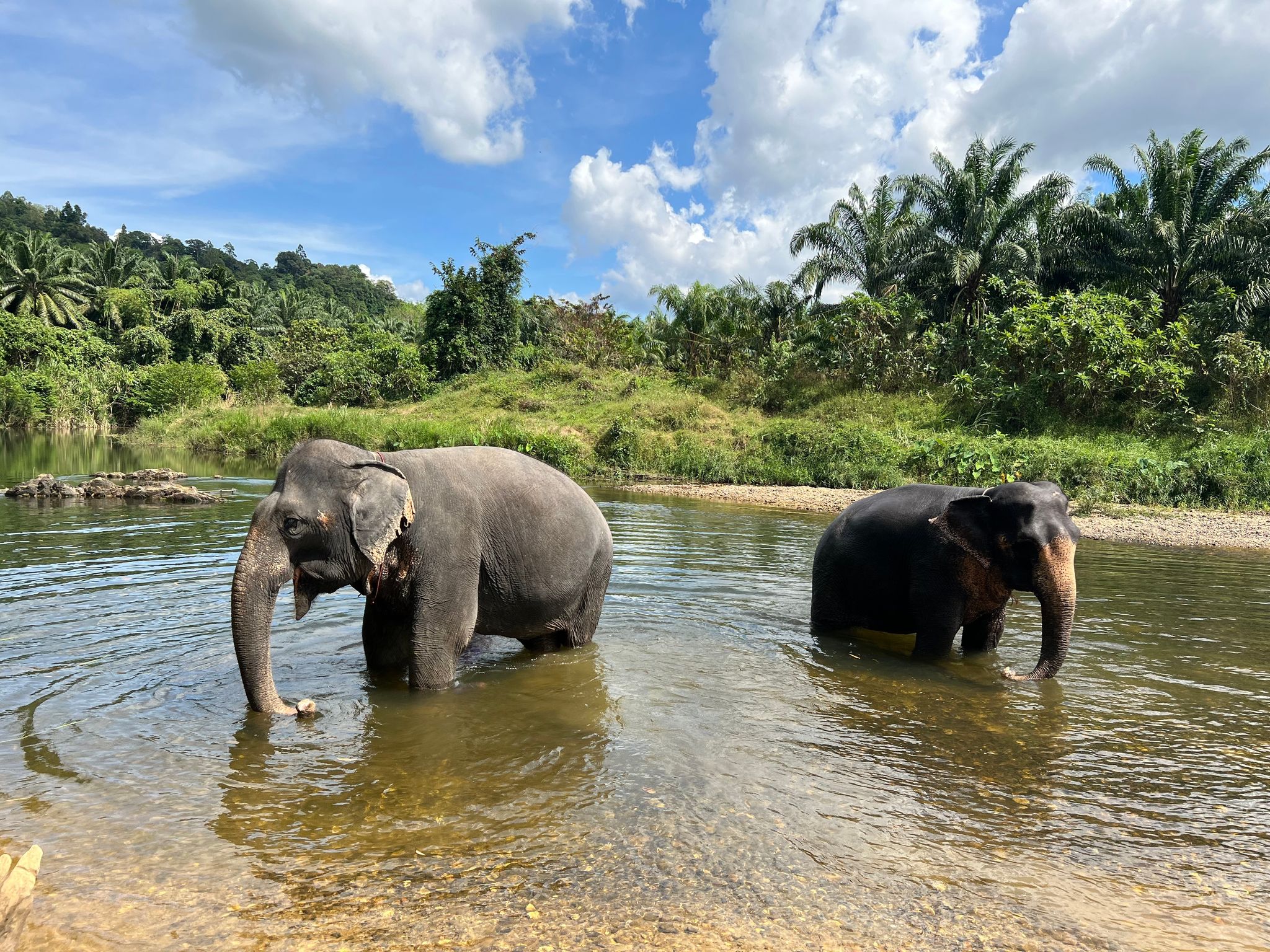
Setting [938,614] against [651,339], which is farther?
[651,339]

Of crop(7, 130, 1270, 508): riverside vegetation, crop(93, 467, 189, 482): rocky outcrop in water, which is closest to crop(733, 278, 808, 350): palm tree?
crop(7, 130, 1270, 508): riverside vegetation

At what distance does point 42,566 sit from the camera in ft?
36.5

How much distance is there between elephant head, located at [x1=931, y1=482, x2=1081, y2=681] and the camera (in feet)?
22.0

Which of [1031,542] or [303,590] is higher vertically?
[1031,542]

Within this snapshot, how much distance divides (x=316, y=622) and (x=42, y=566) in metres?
5.21

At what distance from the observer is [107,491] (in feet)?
65.0

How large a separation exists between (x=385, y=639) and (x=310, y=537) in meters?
1.68

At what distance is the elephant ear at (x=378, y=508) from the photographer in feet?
18.0

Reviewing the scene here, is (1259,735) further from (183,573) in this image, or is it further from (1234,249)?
(1234,249)

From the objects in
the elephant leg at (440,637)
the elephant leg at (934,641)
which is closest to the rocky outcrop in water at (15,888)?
the elephant leg at (440,637)

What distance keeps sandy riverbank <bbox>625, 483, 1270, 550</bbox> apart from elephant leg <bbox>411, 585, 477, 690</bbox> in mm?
12203

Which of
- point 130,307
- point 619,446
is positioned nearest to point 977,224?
point 619,446

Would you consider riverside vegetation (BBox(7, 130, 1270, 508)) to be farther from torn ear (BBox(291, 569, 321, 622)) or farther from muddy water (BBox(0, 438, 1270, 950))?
torn ear (BBox(291, 569, 321, 622))

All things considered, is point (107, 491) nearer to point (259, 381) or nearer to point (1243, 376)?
point (1243, 376)
